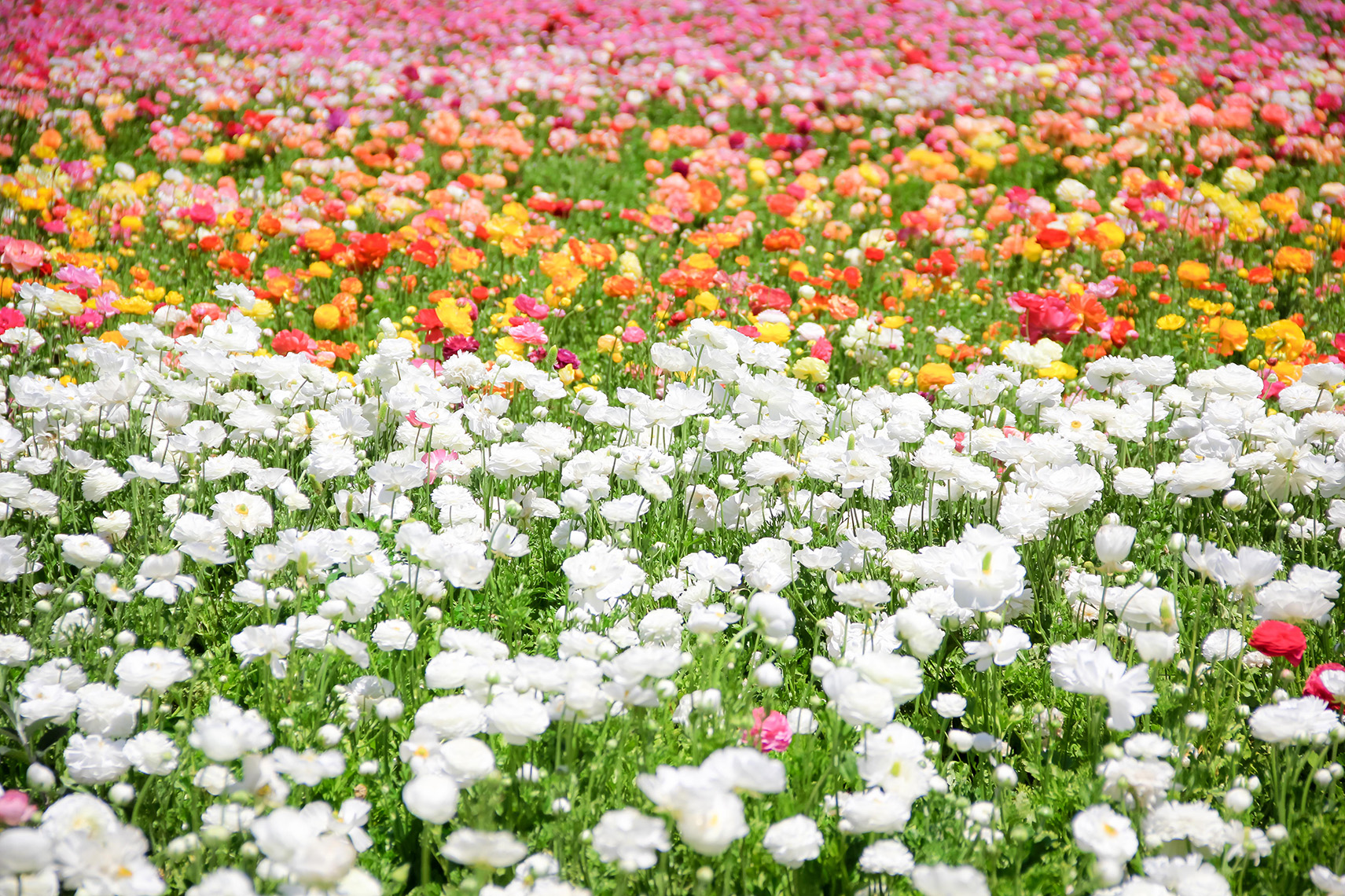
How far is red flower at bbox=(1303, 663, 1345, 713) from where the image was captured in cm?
187

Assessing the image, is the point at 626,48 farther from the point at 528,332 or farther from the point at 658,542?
the point at 658,542

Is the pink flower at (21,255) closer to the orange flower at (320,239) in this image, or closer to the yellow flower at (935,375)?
the orange flower at (320,239)

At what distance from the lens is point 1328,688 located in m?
1.89

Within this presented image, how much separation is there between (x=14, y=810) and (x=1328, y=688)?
2412 mm

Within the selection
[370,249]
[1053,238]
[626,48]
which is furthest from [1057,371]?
[626,48]

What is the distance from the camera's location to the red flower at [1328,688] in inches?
73.7

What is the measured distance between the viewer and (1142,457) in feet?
11.1

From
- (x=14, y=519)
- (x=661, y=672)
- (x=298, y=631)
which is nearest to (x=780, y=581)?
(x=661, y=672)

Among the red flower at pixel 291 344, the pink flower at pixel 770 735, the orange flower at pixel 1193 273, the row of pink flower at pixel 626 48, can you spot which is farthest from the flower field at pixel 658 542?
the row of pink flower at pixel 626 48

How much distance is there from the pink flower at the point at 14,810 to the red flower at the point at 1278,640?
2302 mm

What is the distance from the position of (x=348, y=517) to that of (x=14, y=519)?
3.46 feet

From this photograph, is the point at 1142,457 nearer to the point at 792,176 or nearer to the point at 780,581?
the point at 780,581

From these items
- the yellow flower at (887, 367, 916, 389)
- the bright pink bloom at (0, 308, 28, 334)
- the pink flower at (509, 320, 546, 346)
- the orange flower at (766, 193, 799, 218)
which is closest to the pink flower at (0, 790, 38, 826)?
the pink flower at (509, 320, 546, 346)

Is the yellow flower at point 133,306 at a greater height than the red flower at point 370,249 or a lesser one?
greater
